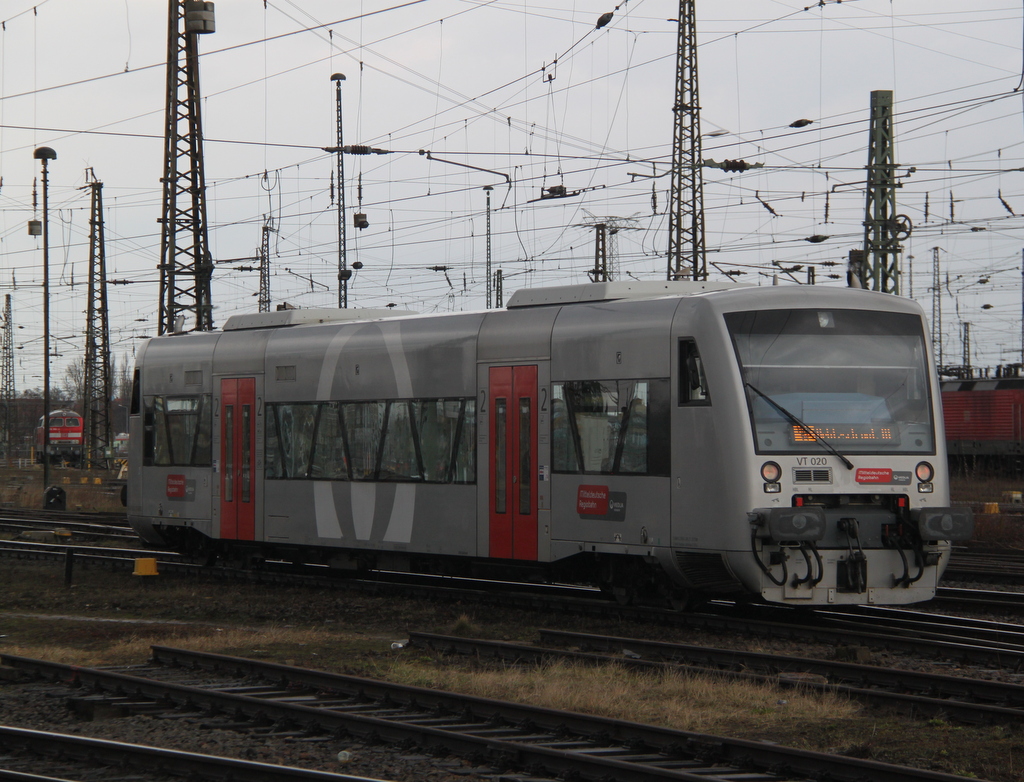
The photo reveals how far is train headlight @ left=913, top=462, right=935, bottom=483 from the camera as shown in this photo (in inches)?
484

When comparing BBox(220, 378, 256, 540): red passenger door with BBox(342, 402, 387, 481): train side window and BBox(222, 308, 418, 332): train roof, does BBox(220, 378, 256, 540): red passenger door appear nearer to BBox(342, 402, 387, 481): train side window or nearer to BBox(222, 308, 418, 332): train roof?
BBox(222, 308, 418, 332): train roof

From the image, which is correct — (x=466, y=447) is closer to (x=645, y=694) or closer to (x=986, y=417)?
(x=645, y=694)

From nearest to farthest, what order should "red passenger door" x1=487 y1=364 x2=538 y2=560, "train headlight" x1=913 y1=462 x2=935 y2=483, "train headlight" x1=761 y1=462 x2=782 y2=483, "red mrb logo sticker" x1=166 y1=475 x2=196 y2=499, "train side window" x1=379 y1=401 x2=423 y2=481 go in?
"train headlight" x1=761 y1=462 x2=782 y2=483
"train headlight" x1=913 y1=462 x2=935 y2=483
"red passenger door" x1=487 y1=364 x2=538 y2=560
"train side window" x1=379 y1=401 x2=423 y2=481
"red mrb logo sticker" x1=166 y1=475 x2=196 y2=499

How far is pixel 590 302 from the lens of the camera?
13711 millimetres

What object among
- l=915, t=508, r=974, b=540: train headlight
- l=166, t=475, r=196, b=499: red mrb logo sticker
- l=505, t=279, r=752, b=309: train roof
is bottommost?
l=915, t=508, r=974, b=540: train headlight

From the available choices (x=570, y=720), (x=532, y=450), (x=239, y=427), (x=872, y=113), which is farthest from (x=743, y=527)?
(x=872, y=113)

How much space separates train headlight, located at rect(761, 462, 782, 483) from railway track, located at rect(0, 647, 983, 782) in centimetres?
432

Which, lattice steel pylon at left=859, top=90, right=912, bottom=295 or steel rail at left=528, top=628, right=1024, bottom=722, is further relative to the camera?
lattice steel pylon at left=859, top=90, right=912, bottom=295

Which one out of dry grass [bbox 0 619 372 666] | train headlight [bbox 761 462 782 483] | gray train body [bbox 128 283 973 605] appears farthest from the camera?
gray train body [bbox 128 283 973 605]

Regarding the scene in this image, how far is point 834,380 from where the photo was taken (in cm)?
1214

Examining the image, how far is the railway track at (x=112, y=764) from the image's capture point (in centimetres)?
683

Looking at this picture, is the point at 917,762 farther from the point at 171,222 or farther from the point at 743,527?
the point at 171,222

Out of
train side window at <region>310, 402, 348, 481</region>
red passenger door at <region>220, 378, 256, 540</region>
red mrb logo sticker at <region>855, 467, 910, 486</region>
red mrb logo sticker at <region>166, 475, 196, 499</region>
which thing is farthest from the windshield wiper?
red mrb logo sticker at <region>166, 475, 196, 499</region>

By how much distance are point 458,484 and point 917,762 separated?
324 inches
